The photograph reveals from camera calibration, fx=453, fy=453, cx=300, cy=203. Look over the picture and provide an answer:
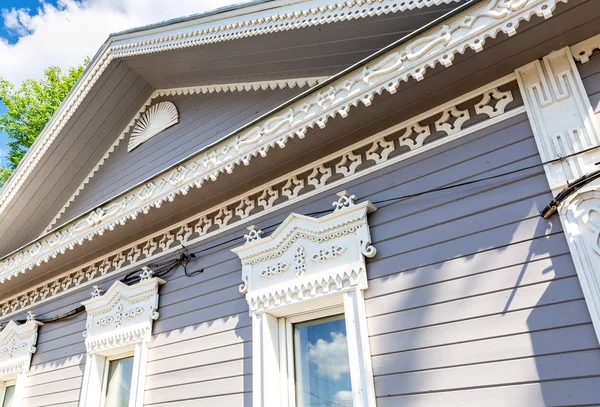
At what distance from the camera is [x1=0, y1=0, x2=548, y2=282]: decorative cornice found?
262 centimetres

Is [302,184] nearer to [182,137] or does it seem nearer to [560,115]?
[560,115]

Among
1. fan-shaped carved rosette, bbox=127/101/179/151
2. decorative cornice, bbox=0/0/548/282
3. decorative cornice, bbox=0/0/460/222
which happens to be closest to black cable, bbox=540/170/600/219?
decorative cornice, bbox=0/0/548/282

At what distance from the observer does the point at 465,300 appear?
2.61 metres

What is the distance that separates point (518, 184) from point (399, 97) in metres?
0.97

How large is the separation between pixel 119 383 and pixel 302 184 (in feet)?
9.13

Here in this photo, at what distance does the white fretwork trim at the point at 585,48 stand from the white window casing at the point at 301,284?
154cm

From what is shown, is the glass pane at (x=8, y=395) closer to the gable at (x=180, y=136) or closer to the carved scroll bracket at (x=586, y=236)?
the gable at (x=180, y=136)

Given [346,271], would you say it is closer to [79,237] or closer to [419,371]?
[419,371]

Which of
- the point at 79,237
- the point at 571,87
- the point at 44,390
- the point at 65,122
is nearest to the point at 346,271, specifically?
the point at 571,87

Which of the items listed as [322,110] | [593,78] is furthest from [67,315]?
[593,78]

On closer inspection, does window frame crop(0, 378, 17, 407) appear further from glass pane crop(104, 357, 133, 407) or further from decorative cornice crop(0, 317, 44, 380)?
glass pane crop(104, 357, 133, 407)

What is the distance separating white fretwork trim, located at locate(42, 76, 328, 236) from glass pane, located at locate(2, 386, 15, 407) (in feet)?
7.12

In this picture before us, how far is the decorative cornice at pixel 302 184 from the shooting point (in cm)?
303

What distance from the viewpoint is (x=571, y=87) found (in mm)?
2625
